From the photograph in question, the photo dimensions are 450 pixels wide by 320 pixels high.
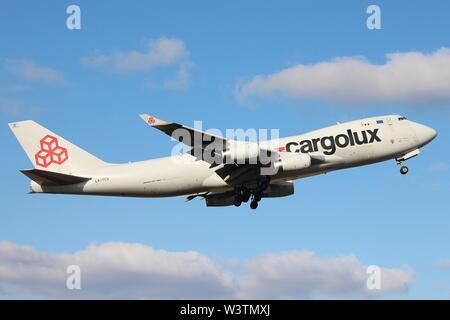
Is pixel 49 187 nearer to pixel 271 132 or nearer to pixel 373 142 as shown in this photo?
pixel 271 132

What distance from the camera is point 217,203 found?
180ft

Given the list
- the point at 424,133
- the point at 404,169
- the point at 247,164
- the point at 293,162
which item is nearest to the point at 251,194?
the point at 247,164

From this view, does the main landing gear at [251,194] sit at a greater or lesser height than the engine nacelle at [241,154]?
lesser

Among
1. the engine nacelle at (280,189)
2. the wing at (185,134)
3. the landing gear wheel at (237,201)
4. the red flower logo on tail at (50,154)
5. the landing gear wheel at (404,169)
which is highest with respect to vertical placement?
the red flower logo on tail at (50,154)

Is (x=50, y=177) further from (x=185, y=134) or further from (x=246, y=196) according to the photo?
(x=246, y=196)

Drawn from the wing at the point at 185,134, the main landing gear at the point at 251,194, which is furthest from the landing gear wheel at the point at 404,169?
the wing at the point at 185,134

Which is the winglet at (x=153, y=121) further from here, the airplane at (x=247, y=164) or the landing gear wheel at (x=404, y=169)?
the landing gear wheel at (x=404, y=169)

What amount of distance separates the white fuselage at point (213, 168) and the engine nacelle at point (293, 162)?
630mm

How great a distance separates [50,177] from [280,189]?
1683 centimetres

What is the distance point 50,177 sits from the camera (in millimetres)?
47906

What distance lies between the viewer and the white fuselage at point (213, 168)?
159 feet

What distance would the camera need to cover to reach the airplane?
47.2 metres
